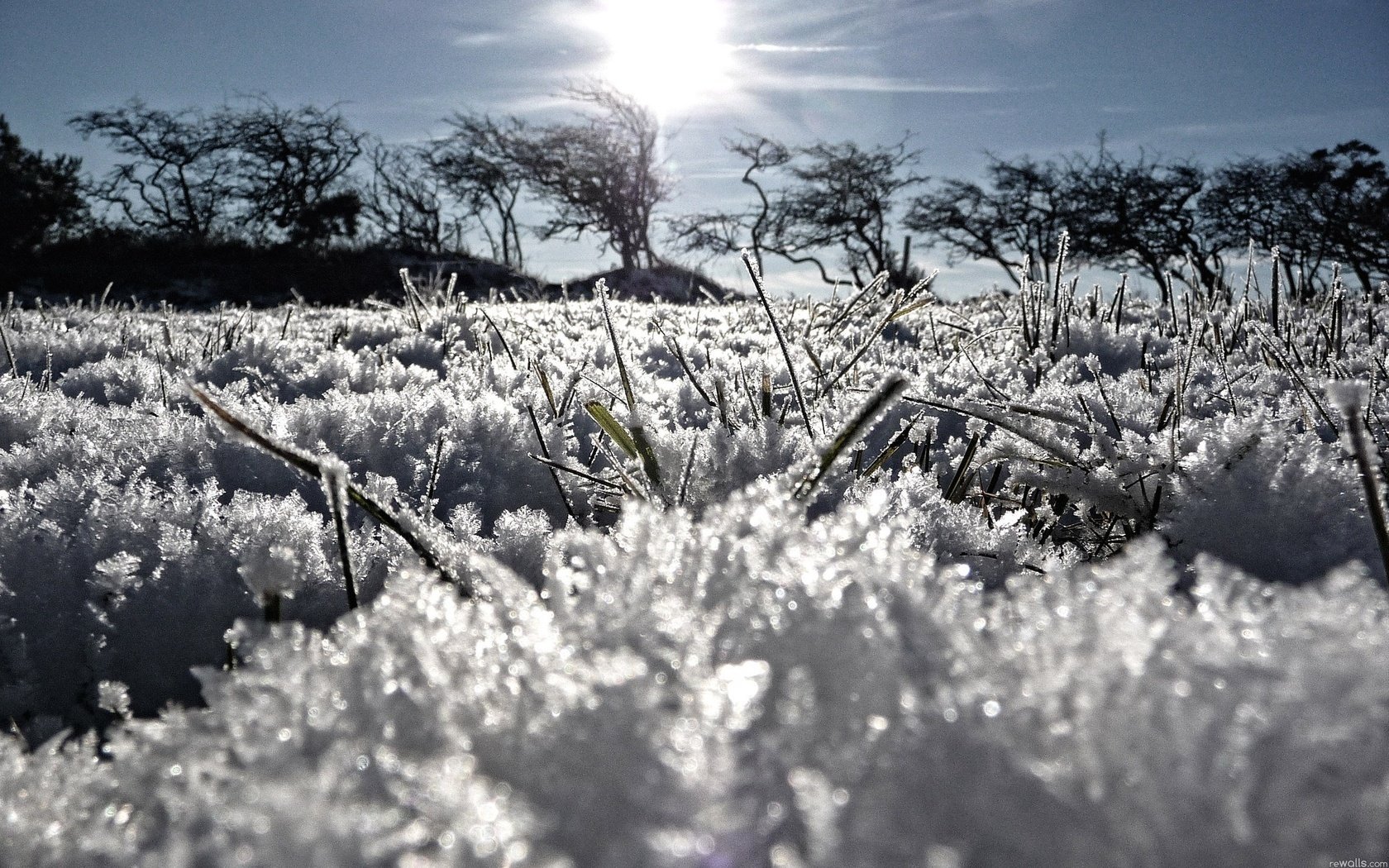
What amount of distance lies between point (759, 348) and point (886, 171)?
2800 centimetres

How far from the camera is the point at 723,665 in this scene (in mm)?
547

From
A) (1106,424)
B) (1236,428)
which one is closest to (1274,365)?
(1106,424)

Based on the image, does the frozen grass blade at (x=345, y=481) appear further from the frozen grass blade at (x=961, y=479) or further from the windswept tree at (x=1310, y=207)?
the windswept tree at (x=1310, y=207)

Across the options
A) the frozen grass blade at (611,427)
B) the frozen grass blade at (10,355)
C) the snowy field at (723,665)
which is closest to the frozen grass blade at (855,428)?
the snowy field at (723,665)

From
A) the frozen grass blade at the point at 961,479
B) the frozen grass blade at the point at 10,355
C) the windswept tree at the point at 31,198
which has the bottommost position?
the frozen grass blade at the point at 961,479

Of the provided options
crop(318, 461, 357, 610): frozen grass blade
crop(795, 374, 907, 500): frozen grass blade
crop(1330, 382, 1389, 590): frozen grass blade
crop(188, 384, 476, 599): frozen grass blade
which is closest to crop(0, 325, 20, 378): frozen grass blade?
crop(188, 384, 476, 599): frozen grass blade

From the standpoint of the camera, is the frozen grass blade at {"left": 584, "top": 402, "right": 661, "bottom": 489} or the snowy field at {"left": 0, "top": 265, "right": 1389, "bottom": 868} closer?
the snowy field at {"left": 0, "top": 265, "right": 1389, "bottom": 868}

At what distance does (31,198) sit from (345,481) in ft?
81.7

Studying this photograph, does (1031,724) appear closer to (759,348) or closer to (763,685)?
(763,685)

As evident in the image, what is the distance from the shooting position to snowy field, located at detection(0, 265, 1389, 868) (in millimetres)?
400

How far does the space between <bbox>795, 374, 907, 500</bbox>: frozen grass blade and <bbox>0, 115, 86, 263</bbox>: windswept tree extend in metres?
24.7

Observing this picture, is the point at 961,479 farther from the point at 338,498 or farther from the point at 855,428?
the point at 338,498

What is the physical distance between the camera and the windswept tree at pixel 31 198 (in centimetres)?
1941

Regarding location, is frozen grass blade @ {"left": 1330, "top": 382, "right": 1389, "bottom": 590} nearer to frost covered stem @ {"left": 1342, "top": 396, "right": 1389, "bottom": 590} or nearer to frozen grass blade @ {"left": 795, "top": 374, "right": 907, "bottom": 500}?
frost covered stem @ {"left": 1342, "top": 396, "right": 1389, "bottom": 590}
